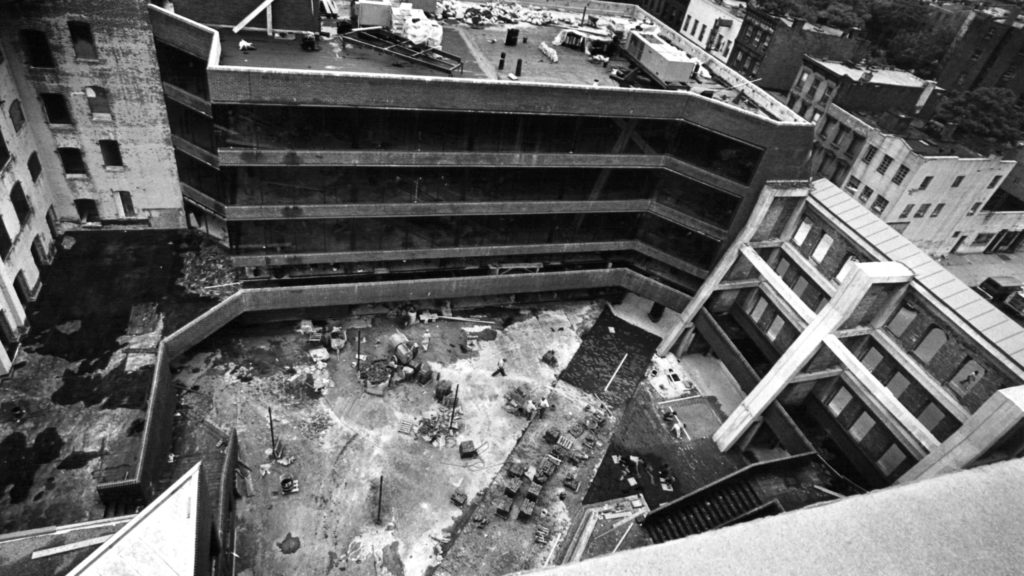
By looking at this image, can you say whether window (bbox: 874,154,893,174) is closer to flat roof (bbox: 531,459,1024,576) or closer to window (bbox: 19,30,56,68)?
flat roof (bbox: 531,459,1024,576)

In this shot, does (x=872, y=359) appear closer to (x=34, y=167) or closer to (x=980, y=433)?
(x=980, y=433)

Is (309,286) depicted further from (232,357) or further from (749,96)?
(749,96)

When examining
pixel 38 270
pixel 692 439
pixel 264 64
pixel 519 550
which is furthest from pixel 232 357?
pixel 692 439

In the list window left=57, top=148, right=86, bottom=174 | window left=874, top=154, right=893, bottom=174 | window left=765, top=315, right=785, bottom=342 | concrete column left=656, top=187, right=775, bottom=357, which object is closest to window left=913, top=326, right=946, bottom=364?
window left=765, top=315, right=785, bottom=342

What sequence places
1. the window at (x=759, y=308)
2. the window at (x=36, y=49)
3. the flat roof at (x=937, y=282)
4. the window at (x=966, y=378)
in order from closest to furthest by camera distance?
the flat roof at (x=937, y=282) < the window at (x=966, y=378) < the window at (x=36, y=49) < the window at (x=759, y=308)

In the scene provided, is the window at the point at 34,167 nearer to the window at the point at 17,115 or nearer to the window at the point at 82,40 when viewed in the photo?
the window at the point at 17,115

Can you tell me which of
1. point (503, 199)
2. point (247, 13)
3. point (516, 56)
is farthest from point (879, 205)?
point (247, 13)

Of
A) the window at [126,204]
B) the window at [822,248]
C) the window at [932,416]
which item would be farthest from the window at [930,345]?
the window at [126,204]
